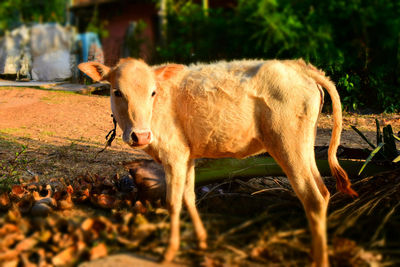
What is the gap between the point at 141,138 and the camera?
104 inches

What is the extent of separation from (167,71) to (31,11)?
45.3 ft

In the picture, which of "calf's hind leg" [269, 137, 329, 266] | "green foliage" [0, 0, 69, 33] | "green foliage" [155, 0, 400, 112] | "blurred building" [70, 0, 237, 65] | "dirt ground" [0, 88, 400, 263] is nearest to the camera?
"calf's hind leg" [269, 137, 329, 266]

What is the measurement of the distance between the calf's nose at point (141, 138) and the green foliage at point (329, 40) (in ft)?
14.8

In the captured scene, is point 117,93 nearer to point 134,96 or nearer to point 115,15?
point 134,96

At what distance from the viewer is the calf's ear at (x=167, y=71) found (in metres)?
2.87

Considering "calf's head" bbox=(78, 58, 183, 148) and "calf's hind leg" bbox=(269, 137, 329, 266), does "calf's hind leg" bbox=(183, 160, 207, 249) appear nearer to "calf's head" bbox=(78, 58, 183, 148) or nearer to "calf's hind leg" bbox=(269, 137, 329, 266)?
"calf's head" bbox=(78, 58, 183, 148)

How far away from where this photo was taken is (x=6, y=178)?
4227 millimetres

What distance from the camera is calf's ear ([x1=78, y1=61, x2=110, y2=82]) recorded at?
9.49 feet

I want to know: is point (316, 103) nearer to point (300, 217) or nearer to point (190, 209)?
point (300, 217)

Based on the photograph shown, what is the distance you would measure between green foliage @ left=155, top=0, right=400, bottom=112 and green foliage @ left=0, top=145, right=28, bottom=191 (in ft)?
11.1

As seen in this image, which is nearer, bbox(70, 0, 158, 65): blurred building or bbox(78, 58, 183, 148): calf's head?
Answer: bbox(78, 58, 183, 148): calf's head

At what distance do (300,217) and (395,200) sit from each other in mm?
827

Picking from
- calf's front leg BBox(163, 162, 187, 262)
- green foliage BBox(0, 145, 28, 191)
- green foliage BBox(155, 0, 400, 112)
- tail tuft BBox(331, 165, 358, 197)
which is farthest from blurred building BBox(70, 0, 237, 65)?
tail tuft BBox(331, 165, 358, 197)

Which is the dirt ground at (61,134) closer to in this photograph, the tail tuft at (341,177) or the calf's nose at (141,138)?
the calf's nose at (141,138)
